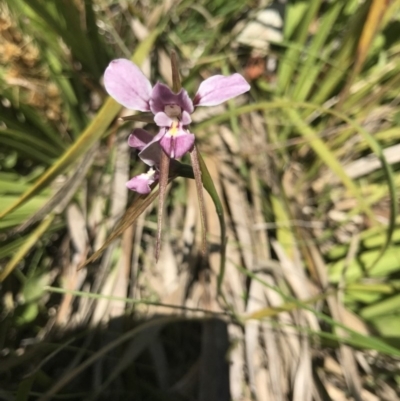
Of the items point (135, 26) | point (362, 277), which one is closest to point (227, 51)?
point (135, 26)

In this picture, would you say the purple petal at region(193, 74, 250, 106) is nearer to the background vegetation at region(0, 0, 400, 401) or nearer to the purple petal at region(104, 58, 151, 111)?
the purple petal at region(104, 58, 151, 111)

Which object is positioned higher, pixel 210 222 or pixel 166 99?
pixel 210 222

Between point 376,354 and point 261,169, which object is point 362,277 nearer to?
point 376,354

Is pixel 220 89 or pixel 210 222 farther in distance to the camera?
pixel 210 222

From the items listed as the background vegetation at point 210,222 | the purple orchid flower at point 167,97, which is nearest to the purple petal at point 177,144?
the purple orchid flower at point 167,97

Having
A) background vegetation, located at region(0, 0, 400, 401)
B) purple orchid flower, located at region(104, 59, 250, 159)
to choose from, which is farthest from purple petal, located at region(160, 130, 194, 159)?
background vegetation, located at region(0, 0, 400, 401)

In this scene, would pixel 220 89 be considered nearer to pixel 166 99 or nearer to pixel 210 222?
pixel 166 99

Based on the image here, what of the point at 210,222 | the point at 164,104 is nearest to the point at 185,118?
the point at 164,104
